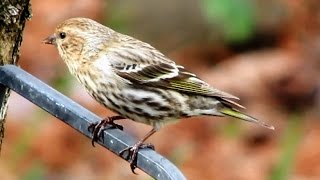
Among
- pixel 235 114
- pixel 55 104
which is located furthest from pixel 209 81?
pixel 55 104

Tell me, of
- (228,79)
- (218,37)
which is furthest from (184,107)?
(218,37)

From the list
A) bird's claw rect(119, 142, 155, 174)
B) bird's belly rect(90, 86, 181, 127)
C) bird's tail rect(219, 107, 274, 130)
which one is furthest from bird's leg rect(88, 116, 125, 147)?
bird's tail rect(219, 107, 274, 130)

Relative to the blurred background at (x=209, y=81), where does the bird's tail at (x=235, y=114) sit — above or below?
above

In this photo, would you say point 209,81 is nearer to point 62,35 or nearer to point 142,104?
point 62,35

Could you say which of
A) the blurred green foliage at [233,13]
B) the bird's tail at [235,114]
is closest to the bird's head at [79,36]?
the bird's tail at [235,114]

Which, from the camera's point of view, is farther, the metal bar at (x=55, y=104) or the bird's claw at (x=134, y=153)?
the bird's claw at (x=134, y=153)

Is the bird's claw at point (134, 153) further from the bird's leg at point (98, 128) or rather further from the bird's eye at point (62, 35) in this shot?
the bird's eye at point (62, 35)

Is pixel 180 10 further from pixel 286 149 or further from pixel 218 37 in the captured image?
pixel 286 149
